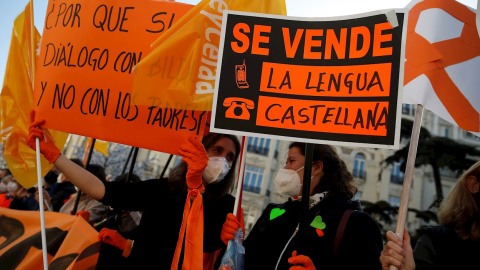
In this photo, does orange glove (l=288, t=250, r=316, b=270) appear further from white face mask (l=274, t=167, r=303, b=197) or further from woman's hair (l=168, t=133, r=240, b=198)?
woman's hair (l=168, t=133, r=240, b=198)

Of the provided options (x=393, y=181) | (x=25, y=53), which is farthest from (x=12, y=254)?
(x=393, y=181)

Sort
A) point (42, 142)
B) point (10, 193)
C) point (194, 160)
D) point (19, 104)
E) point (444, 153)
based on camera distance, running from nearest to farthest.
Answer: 1. point (194, 160)
2. point (42, 142)
3. point (19, 104)
4. point (10, 193)
5. point (444, 153)

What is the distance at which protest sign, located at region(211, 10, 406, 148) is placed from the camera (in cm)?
179

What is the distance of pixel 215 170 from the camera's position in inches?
98.7

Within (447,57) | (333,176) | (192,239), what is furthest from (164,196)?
(447,57)

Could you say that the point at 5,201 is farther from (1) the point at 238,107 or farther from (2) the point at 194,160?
(1) the point at 238,107

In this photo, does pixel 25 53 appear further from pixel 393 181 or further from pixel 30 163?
pixel 393 181

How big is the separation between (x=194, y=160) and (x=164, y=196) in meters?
0.59

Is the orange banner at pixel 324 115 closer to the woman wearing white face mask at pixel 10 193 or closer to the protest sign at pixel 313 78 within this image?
the protest sign at pixel 313 78

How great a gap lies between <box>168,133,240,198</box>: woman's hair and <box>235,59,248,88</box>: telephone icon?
0.75 m

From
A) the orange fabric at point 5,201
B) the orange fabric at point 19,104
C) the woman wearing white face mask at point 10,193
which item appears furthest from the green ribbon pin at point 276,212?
the orange fabric at point 5,201

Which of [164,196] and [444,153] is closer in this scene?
[164,196]

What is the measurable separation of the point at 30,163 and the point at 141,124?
3.36 ft

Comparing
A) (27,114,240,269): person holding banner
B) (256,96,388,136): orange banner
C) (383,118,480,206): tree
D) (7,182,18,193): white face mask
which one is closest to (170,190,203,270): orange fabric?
(27,114,240,269): person holding banner
